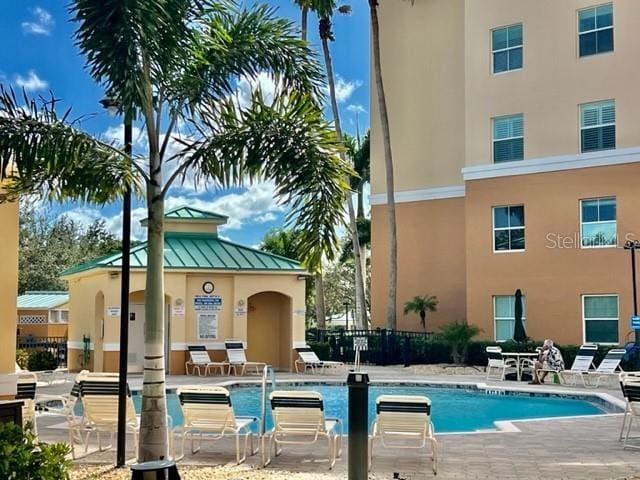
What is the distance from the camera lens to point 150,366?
8.26 metres

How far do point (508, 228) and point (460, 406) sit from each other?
10.5 m

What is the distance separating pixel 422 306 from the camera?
28.8 m

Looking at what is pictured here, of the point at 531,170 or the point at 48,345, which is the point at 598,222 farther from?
the point at 48,345

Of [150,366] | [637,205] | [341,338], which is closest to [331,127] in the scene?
[150,366]

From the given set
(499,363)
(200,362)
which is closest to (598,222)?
(499,363)

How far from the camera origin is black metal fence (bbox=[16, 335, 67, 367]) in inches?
1126

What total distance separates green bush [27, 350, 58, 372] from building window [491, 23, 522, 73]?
18.0m

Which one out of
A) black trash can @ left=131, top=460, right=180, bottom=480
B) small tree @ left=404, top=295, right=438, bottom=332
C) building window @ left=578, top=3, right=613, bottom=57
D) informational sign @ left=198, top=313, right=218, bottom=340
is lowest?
black trash can @ left=131, top=460, right=180, bottom=480

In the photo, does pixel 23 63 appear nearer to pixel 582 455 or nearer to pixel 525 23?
pixel 525 23

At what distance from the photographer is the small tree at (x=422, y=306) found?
94.3 feet

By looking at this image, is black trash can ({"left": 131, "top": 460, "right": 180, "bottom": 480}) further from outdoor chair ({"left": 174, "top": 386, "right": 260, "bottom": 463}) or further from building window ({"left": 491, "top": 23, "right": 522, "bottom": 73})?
building window ({"left": 491, "top": 23, "right": 522, "bottom": 73})

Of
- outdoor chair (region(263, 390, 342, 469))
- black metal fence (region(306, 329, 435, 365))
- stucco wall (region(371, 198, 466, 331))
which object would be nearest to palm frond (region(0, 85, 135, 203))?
outdoor chair (region(263, 390, 342, 469))

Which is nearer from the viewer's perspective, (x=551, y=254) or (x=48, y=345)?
(x=551, y=254)

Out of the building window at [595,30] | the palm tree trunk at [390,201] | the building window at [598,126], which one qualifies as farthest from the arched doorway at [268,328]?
the building window at [595,30]
